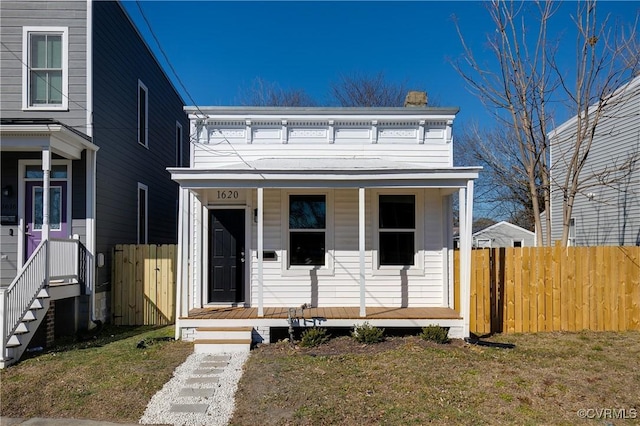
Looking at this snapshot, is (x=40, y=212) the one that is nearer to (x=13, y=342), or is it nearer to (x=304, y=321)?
(x=13, y=342)

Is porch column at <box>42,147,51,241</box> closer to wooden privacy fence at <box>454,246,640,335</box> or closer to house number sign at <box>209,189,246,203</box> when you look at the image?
house number sign at <box>209,189,246,203</box>

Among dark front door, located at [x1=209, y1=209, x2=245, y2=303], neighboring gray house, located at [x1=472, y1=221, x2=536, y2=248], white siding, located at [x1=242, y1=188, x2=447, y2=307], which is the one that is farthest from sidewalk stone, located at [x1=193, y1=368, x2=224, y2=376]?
neighboring gray house, located at [x1=472, y1=221, x2=536, y2=248]

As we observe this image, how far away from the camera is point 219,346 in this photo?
6.89m

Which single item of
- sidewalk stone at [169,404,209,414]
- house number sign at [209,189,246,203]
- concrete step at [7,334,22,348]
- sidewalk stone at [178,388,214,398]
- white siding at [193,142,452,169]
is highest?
white siding at [193,142,452,169]

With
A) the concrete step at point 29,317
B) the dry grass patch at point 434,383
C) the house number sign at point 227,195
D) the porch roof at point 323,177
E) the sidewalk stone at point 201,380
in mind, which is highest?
the porch roof at point 323,177

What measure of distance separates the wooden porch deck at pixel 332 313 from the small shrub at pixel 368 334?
24 centimetres

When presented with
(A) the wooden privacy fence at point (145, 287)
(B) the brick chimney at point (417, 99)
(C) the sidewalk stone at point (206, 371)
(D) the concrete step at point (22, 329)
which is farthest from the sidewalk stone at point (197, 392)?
(B) the brick chimney at point (417, 99)

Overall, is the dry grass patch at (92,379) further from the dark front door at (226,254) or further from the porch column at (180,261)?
the dark front door at (226,254)

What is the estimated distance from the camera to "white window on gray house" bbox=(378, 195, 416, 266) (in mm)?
8555

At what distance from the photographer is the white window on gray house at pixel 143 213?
1153cm

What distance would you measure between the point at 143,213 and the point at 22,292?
5.52 metres

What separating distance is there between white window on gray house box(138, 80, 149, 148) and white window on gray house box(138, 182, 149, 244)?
1289mm

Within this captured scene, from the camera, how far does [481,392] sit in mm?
4988

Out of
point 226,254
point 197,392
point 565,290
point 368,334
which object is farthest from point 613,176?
point 197,392
